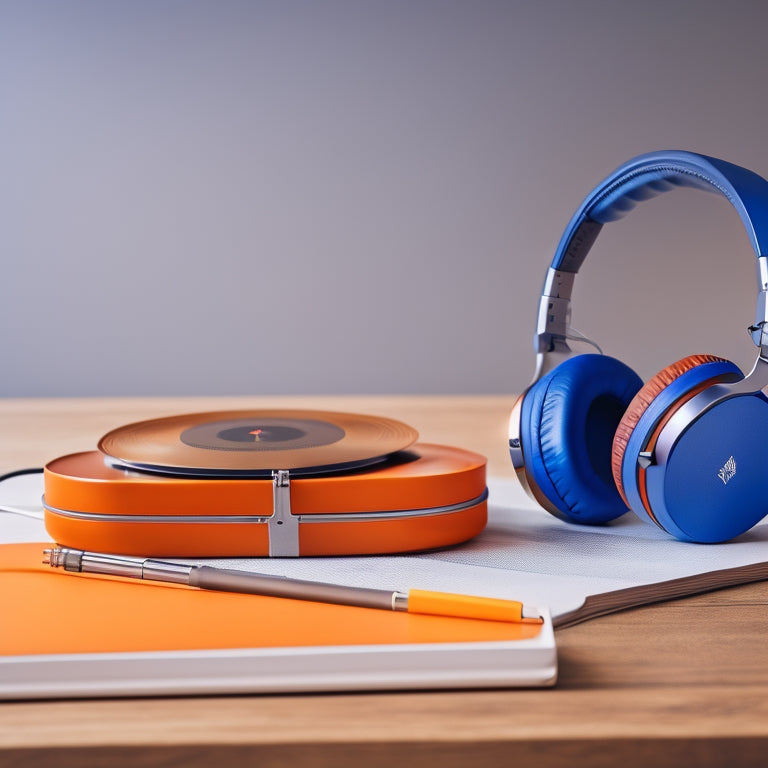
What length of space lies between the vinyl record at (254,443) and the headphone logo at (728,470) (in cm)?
19

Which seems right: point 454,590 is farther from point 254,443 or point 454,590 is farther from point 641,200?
point 641,200

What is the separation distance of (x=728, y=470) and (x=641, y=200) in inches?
9.0

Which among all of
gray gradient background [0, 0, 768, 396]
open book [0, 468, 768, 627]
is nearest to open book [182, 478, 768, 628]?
open book [0, 468, 768, 627]

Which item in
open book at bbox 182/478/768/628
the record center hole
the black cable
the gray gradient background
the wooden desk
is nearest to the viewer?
the wooden desk

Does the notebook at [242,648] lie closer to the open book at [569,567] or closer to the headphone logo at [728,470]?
the open book at [569,567]

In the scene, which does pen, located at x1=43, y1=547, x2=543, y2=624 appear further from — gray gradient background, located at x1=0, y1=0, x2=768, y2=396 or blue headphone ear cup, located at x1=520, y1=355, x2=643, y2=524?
gray gradient background, located at x1=0, y1=0, x2=768, y2=396

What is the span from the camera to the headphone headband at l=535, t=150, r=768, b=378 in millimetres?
507

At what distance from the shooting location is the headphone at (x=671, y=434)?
0.50 m

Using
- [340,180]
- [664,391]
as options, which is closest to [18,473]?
[664,391]

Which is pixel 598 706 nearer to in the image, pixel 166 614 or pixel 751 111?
pixel 166 614

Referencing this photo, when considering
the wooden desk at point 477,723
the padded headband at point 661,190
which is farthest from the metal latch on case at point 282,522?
the padded headband at point 661,190

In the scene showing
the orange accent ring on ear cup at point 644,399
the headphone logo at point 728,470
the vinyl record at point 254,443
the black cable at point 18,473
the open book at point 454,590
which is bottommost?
the black cable at point 18,473

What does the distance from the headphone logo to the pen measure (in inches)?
7.8

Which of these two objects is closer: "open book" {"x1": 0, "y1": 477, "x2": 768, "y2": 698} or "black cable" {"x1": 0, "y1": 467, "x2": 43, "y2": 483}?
"open book" {"x1": 0, "y1": 477, "x2": 768, "y2": 698}
